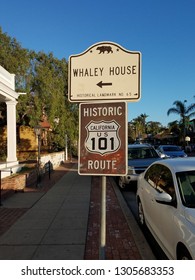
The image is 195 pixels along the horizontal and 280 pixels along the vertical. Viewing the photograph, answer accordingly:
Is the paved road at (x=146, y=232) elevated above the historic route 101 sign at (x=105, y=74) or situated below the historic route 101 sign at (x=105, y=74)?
below

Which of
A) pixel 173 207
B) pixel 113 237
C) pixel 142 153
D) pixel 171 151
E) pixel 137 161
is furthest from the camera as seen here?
pixel 171 151

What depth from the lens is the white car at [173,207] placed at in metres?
3.53

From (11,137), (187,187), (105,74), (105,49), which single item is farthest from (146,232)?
(11,137)

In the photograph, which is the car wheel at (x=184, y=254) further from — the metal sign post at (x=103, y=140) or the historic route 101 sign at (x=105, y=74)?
the historic route 101 sign at (x=105, y=74)

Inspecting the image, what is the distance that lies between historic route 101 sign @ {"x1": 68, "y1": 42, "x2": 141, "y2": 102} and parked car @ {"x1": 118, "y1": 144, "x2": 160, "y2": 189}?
27.6ft

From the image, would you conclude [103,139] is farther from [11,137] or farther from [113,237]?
[11,137]

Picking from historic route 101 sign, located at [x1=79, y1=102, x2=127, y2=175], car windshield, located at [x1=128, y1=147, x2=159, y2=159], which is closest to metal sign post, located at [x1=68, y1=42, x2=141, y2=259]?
historic route 101 sign, located at [x1=79, y1=102, x2=127, y2=175]

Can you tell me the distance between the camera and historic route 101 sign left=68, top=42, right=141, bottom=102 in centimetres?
329

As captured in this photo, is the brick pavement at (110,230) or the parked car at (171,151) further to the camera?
the parked car at (171,151)

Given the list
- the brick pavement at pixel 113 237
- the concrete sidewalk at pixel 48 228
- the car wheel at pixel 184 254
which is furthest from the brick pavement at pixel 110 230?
the car wheel at pixel 184 254

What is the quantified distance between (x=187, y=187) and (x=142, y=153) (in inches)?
353

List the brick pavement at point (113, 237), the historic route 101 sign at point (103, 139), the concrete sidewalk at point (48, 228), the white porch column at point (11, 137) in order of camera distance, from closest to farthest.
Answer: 1. the historic route 101 sign at point (103, 139)
2. the brick pavement at point (113, 237)
3. the concrete sidewalk at point (48, 228)
4. the white porch column at point (11, 137)

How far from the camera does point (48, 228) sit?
659 cm
